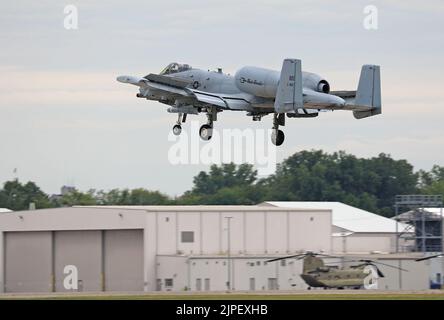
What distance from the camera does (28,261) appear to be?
133 m

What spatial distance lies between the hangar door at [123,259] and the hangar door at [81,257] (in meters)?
0.83

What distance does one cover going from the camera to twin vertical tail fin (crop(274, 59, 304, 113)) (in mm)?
80625

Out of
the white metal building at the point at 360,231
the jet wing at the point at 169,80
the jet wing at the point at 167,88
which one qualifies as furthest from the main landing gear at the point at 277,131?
the white metal building at the point at 360,231

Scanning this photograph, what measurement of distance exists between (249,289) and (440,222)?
31210 millimetres

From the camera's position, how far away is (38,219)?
134 meters

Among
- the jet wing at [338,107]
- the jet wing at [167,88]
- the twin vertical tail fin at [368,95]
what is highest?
the jet wing at [167,88]

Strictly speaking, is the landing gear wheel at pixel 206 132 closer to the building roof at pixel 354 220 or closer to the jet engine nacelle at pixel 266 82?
the jet engine nacelle at pixel 266 82

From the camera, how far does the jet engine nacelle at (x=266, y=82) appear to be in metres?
84.2

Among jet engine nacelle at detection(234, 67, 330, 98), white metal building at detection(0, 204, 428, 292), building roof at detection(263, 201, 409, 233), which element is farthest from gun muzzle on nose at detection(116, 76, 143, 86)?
building roof at detection(263, 201, 409, 233)

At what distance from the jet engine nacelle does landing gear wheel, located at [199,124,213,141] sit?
3.13 metres

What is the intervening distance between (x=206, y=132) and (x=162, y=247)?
146 feet

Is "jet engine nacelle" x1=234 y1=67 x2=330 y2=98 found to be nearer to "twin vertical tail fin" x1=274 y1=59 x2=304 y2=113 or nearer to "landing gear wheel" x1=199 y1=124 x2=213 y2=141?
"landing gear wheel" x1=199 y1=124 x2=213 y2=141
